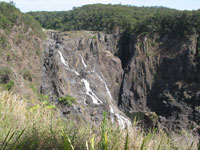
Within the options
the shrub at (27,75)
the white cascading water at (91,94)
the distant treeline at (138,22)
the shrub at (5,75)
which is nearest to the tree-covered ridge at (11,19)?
the shrub at (27,75)

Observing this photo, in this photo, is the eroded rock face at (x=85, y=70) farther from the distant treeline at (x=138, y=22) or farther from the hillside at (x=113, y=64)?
the distant treeline at (x=138, y=22)

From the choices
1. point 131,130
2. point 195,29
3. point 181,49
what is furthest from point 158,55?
point 131,130

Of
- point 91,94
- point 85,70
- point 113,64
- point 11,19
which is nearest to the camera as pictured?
point 11,19

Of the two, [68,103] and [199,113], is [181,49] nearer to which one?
[199,113]

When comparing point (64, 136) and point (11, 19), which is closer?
point (64, 136)

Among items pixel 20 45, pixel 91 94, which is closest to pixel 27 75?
pixel 20 45

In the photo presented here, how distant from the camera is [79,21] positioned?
162 feet

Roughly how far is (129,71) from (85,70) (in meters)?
8.72

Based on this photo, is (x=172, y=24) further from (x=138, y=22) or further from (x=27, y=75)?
(x=27, y=75)

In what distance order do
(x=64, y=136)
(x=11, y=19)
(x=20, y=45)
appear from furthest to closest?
1. (x=11, y=19)
2. (x=20, y=45)
3. (x=64, y=136)

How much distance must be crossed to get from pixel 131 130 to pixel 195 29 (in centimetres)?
3566

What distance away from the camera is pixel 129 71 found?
119 ft

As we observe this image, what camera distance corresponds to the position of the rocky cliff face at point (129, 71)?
2809 cm

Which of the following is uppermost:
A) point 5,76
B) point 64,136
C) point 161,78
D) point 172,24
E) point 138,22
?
point 138,22
